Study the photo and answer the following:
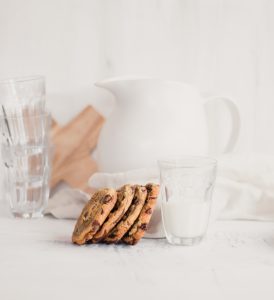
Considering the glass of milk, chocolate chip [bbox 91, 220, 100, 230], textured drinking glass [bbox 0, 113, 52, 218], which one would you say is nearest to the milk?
the glass of milk

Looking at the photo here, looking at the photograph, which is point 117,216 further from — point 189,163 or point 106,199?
point 189,163

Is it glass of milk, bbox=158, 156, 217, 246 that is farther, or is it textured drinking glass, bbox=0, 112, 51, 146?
textured drinking glass, bbox=0, 112, 51, 146

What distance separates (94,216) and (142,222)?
7 cm

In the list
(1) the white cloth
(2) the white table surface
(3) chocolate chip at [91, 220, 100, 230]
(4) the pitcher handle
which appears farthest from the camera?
(4) the pitcher handle

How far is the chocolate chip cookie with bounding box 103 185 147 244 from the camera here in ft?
3.19

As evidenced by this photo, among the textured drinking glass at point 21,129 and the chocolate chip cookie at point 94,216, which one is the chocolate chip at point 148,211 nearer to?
the chocolate chip cookie at point 94,216

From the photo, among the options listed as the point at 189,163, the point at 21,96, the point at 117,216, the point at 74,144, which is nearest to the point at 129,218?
the point at 117,216

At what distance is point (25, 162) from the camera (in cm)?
126

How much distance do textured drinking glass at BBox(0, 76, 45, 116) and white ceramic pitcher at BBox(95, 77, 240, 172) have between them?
0.12 meters

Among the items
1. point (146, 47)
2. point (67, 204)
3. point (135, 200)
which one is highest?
point (146, 47)

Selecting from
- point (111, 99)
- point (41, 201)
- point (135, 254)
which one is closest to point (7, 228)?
point (41, 201)

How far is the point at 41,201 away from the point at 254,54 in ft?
1.68

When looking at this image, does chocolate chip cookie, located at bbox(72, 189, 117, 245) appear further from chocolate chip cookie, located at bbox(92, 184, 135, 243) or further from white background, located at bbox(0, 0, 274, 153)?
white background, located at bbox(0, 0, 274, 153)

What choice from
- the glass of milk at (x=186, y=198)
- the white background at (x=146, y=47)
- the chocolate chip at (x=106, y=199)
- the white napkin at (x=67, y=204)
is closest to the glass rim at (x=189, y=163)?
the glass of milk at (x=186, y=198)
